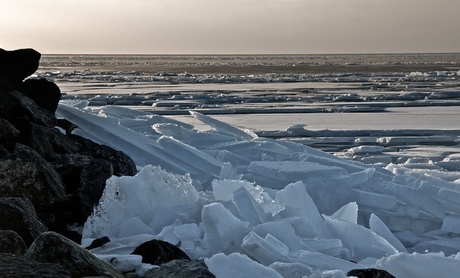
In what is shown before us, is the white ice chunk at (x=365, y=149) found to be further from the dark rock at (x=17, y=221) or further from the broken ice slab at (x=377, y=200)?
the dark rock at (x=17, y=221)

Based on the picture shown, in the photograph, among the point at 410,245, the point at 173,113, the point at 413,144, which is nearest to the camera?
the point at 410,245

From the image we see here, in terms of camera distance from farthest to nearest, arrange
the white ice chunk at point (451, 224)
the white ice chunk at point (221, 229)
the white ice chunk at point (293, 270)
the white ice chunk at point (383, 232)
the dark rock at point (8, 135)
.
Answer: the white ice chunk at point (451, 224) → the dark rock at point (8, 135) → the white ice chunk at point (383, 232) → the white ice chunk at point (221, 229) → the white ice chunk at point (293, 270)

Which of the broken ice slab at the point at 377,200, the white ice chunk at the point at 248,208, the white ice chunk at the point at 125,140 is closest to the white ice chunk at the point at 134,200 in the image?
the white ice chunk at the point at 248,208

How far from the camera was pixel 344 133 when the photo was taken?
443 inches

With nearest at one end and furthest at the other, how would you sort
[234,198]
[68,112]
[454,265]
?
[454,265] < [234,198] < [68,112]

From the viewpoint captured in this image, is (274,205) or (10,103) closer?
(274,205)

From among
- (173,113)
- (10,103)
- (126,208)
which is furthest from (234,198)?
(173,113)

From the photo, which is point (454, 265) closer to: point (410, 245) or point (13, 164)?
point (410, 245)

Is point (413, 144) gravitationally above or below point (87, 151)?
below

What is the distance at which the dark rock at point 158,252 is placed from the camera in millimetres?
3502

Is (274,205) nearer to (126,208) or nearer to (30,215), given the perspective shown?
(126,208)

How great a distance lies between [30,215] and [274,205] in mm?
1690

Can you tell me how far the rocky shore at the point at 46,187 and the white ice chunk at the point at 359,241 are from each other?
3.96 feet

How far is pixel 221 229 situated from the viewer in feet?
12.8
